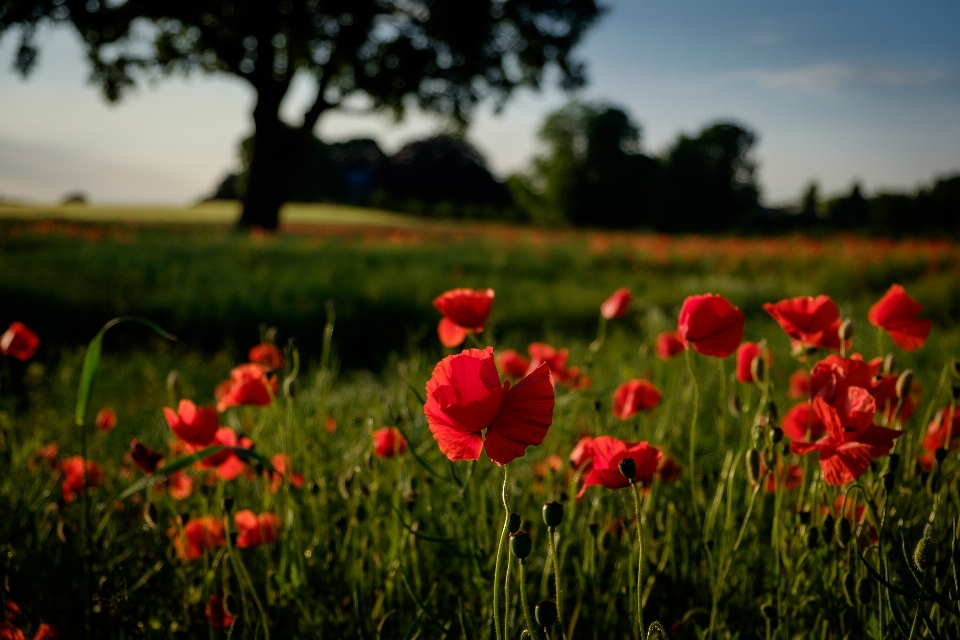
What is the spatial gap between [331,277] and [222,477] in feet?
16.2

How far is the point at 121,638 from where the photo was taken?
42.3 inches

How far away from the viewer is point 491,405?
70 cm

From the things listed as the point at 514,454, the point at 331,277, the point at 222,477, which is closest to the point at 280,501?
the point at 222,477

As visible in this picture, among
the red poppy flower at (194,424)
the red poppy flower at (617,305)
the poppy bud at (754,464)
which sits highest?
the red poppy flower at (617,305)

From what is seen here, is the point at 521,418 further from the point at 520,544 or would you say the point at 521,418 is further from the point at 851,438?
the point at 851,438

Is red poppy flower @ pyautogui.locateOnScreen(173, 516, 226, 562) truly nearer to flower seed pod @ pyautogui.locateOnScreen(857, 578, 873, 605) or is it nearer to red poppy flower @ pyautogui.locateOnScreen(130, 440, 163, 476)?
red poppy flower @ pyautogui.locateOnScreen(130, 440, 163, 476)

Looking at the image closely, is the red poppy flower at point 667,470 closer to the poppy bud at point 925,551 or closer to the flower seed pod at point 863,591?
the flower seed pod at point 863,591

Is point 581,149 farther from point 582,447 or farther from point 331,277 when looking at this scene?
point 582,447

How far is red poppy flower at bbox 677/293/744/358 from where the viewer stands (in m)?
1.01

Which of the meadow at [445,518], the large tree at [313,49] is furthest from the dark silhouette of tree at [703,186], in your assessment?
the meadow at [445,518]

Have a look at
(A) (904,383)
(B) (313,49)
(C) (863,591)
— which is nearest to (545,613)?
(C) (863,591)

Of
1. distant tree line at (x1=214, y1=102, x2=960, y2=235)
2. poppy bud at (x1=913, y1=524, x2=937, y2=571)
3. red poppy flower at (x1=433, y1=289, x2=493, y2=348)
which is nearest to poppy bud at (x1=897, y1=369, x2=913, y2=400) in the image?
poppy bud at (x1=913, y1=524, x2=937, y2=571)

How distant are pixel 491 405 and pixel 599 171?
35.2 metres

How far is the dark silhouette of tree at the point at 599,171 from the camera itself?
34219mm
